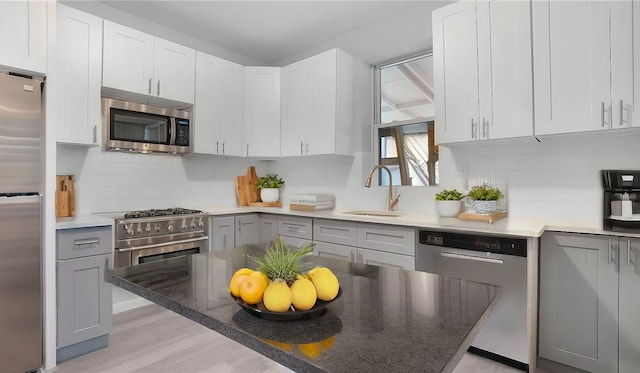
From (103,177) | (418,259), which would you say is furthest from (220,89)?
(418,259)

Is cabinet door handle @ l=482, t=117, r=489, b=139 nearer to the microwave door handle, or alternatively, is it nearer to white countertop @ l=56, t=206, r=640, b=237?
white countertop @ l=56, t=206, r=640, b=237

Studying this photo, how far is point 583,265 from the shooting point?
6.65ft

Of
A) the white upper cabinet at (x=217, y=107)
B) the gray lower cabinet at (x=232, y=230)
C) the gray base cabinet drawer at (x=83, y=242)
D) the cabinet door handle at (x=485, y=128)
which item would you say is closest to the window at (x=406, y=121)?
the cabinet door handle at (x=485, y=128)

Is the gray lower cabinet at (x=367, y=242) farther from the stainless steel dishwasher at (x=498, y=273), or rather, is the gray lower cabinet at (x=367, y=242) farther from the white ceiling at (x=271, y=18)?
the white ceiling at (x=271, y=18)

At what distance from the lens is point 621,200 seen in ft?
6.72

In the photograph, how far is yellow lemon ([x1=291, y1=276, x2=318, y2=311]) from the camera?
74 cm

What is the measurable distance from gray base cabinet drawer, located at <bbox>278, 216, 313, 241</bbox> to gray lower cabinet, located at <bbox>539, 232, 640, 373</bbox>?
5.93 feet

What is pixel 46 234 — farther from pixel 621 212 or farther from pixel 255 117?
pixel 621 212

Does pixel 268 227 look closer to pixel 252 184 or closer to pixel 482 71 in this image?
pixel 252 184

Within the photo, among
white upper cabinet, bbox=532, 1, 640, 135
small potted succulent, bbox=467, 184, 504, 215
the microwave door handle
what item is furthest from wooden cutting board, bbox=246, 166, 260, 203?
white upper cabinet, bbox=532, 1, 640, 135

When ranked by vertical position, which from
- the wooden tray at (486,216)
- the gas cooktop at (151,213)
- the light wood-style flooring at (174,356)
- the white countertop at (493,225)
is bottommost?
the light wood-style flooring at (174,356)

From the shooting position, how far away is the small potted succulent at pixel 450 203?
2.68 metres

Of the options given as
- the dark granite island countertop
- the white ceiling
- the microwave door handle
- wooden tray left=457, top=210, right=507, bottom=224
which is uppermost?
the white ceiling

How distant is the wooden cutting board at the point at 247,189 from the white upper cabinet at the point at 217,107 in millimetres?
479
